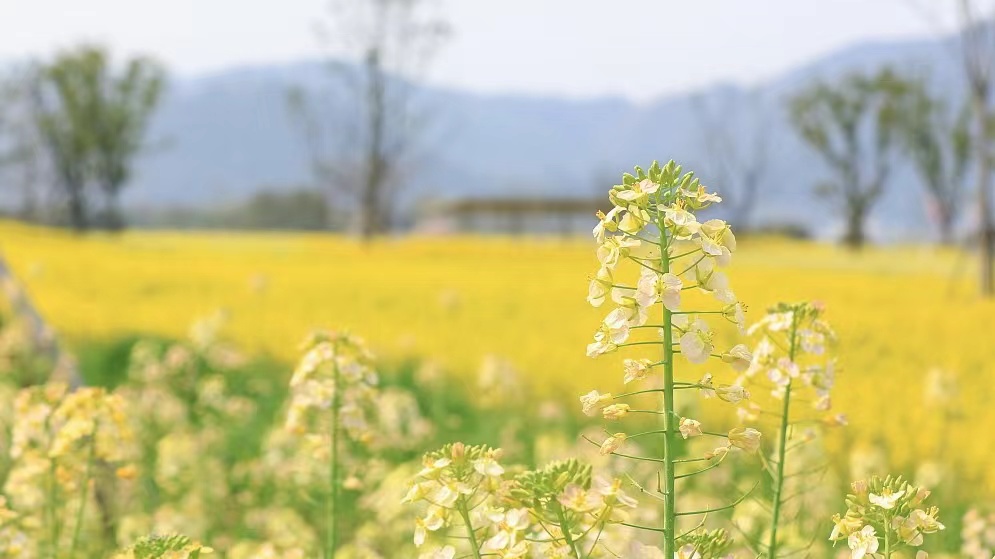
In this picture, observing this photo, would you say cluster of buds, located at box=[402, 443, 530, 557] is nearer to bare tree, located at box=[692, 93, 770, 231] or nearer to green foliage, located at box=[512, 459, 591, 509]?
green foliage, located at box=[512, 459, 591, 509]

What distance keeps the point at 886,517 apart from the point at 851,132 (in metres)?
59.8

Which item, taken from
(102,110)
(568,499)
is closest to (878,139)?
(102,110)

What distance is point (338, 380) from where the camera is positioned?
9.18ft

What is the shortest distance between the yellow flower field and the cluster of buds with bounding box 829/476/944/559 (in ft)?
5.91

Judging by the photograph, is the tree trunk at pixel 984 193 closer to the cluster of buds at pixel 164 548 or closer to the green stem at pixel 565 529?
the green stem at pixel 565 529

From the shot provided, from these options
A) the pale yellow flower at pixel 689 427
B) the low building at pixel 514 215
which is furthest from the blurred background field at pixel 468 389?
the low building at pixel 514 215

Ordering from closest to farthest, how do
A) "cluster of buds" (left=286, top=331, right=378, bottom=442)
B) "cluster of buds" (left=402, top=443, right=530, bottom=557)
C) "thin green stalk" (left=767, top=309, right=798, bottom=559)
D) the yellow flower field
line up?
1. "cluster of buds" (left=402, top=443, right=530, bottom=557)
2. "thin green stalk" (left=767, top=309, right=798, bottom=559)
3. "cluster of buds" (left=286, top=331, right=378, bottom=442)
4. the yellow flower field

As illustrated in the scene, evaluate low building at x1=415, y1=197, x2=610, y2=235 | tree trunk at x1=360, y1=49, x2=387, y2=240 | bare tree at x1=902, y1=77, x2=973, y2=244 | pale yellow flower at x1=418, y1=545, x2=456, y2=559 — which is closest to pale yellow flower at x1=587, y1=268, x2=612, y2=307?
pale yellow flower at x1=418, y1=545, x2=456, y2=559

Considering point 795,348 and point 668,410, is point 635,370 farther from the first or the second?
point 795,348

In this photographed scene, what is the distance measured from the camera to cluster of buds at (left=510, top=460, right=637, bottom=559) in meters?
1.64

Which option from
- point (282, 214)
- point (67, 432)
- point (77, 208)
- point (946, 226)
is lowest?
point (282, 214)

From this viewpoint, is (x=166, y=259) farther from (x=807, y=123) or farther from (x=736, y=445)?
(x=807, y=123)

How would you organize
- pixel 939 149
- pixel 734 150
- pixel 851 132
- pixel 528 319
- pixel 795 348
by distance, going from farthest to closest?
pixel 734 150
pixel 939 149
pixel 851 132
pixel 528 319
pixel 795 348

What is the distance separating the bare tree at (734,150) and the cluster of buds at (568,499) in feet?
198
